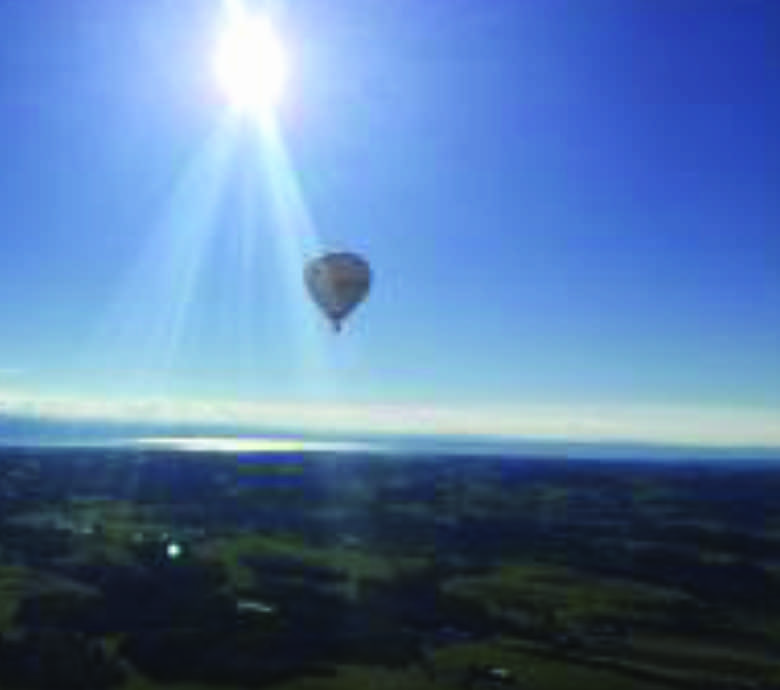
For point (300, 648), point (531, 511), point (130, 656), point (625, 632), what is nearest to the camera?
point (130, 656)

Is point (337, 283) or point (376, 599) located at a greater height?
point (337, 283)

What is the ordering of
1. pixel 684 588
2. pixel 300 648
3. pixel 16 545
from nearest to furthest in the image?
pixel 300 648
pixel 684 588
pixel 16 545

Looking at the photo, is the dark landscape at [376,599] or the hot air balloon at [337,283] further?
the dark landscape at [376,599]

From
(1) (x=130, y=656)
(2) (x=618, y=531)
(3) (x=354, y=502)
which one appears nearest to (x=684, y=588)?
(2) (x=618, y=531)

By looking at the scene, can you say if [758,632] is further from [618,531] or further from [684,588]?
[618,531]

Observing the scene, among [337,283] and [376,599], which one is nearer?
[337,283]
